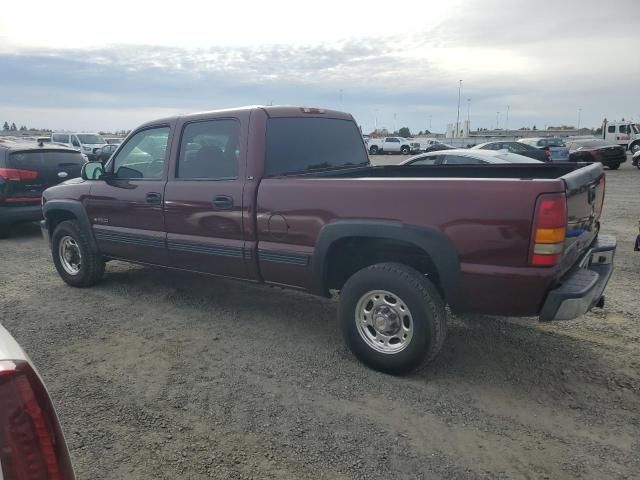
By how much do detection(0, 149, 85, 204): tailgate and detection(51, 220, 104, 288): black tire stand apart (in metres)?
3.25

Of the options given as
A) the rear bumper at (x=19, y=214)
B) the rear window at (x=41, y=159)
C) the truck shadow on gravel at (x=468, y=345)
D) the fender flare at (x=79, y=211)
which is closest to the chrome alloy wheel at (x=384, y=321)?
the truck shadow on gravel at (x=468, y=345)

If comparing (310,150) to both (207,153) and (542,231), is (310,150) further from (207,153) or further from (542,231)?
(542,231)

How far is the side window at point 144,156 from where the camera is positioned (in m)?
4.84

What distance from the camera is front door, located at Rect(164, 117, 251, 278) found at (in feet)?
13.7

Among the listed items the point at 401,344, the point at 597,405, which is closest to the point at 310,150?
the point at 401,344

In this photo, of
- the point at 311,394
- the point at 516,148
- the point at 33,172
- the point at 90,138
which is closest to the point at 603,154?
the point at 516,148

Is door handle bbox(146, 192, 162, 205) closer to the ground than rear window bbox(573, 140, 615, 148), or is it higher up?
closer to the ground

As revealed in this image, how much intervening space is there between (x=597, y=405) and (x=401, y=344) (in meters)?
1.26

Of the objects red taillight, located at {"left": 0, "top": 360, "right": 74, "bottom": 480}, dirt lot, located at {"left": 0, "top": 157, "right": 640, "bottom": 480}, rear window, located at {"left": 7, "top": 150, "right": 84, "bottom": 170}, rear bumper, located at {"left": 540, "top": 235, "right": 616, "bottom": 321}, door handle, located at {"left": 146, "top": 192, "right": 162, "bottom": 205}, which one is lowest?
dirt lot, located at {"left": 0, "top": 157, "right": 640, "bottom": 480}

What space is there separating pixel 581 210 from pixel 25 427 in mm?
3307

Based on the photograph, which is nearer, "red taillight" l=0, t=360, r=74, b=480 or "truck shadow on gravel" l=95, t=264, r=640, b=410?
"red taillight" l=0, t=360, r=74, b=480

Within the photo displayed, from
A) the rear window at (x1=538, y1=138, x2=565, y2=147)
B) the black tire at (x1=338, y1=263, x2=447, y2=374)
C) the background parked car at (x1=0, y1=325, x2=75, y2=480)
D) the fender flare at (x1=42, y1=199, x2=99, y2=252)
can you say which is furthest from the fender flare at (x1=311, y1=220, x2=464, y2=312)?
the rear window at (x1=538, y1=138, x2=565, y2=147)

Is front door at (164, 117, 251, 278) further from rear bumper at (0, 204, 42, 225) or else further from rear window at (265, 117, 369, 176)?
rear bumper at (0, 204, 42, 225)

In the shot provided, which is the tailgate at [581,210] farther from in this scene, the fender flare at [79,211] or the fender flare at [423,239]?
the fender flare at [79,211]
